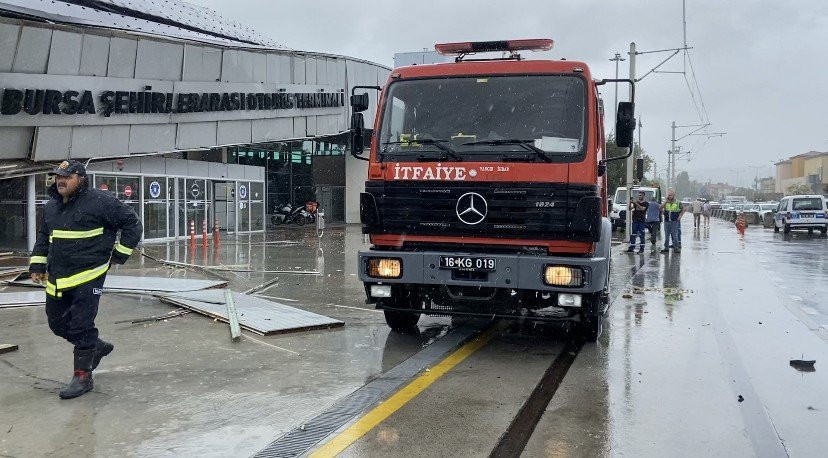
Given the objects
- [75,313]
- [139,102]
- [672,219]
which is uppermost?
[139,102]

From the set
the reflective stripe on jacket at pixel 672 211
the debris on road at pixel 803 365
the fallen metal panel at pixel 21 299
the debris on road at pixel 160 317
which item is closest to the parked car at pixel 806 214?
the reflective stripe on jacket at pixel 672 211

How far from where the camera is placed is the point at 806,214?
30188 millimetres

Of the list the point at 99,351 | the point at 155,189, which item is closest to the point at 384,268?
the point at 99,351

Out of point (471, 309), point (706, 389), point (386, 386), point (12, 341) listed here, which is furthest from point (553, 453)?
point (12, 341)

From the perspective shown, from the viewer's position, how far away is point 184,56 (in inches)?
836

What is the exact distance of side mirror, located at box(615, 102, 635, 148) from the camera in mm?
7277

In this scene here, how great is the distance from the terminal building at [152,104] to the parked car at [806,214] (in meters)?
18.9

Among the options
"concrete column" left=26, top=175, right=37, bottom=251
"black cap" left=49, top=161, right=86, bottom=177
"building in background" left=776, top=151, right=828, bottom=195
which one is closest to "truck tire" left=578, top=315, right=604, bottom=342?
"black cap" left=49, top=161, right=86, bottom=177

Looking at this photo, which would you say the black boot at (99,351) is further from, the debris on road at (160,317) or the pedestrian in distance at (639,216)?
the pedestrian in distance at (639,216)

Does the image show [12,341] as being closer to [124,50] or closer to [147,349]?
[147,349]

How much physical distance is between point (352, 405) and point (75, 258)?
7.71 ft

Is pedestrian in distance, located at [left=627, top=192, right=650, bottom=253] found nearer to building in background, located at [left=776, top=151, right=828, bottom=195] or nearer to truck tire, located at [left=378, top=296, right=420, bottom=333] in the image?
truck tire, located at [left=378, top=296, right=420, bottom=333]

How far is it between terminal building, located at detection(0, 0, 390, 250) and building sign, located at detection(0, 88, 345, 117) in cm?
3

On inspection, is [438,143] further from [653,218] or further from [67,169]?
[653,218]
